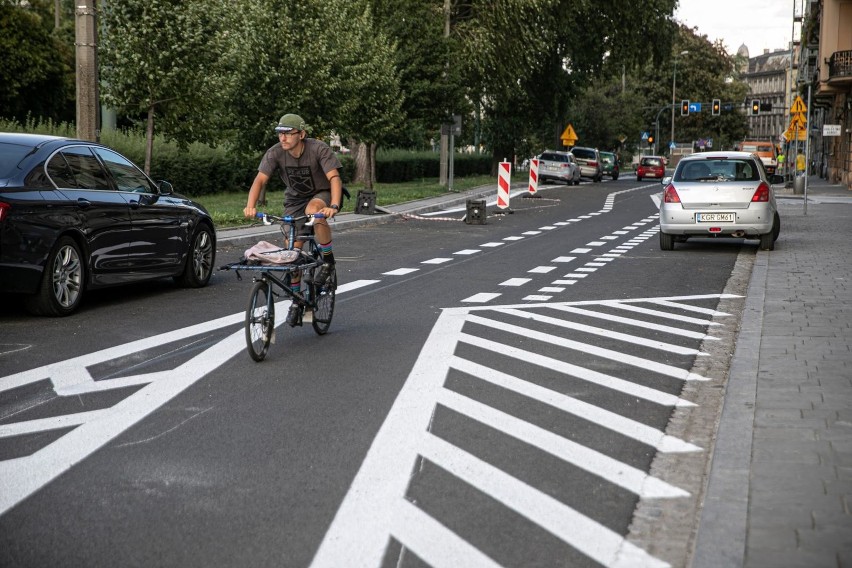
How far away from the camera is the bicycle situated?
8352mm

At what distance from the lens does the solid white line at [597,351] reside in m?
8.20

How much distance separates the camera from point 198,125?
25.3 metres

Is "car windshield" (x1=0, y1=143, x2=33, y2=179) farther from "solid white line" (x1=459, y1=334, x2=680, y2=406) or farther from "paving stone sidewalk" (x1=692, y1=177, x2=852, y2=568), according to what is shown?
"paving stone sidewalk" (x1=692, y1=177, x2=852, y2=568)

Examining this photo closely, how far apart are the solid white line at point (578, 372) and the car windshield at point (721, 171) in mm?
10277

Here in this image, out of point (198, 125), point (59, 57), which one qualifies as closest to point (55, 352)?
point (198, 125)

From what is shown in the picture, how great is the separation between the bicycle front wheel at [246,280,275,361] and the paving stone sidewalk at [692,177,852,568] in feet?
10.3

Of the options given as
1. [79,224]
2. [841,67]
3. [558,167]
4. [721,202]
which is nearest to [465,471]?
[79,224]

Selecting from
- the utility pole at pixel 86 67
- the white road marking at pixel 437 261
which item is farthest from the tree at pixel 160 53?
the white road marking at pixel 437 261

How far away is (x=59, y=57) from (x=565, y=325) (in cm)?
3487

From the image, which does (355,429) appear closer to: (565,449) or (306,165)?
(565,449)

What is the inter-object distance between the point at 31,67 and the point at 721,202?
1097 inches

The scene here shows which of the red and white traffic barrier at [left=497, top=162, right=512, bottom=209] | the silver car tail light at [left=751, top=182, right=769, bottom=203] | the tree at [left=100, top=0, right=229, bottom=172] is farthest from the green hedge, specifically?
the silver car tail light at [left=751, top=182, right=769, bottom=203]

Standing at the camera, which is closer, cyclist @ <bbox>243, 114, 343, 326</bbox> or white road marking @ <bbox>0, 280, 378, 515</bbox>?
white road marking @ <bbox>0, 280, 378, 515</bbox>

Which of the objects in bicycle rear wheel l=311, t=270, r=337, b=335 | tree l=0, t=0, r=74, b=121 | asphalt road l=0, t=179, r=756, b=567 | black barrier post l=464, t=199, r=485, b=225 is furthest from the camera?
tree l=0, t=0, r=74, b=121
